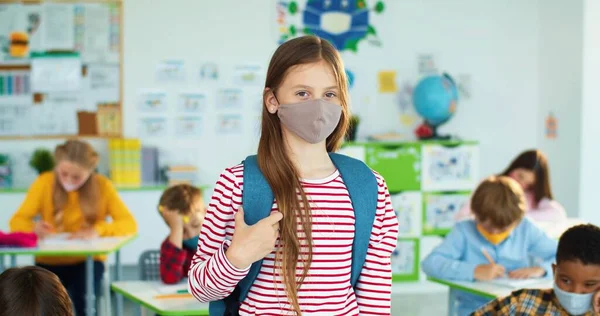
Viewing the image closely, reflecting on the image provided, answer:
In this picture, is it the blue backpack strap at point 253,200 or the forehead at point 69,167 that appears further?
the forehead at point 69,167

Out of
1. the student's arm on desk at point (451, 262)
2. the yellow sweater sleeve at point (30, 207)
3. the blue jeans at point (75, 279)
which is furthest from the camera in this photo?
the yellow sweater sleeve at point (30, 207)

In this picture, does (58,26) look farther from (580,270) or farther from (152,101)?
(580,270)

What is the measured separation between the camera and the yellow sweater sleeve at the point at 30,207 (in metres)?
4.97

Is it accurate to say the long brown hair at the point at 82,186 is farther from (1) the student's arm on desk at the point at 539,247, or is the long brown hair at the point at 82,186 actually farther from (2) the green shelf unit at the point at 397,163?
(2) the green shelf unit at the point at 397,163

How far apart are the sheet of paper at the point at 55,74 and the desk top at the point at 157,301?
3.59 meters

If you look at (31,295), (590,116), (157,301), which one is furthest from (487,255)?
(590,116)

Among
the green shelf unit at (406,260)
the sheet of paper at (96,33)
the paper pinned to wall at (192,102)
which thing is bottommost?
the green shelf unit at (406,260)

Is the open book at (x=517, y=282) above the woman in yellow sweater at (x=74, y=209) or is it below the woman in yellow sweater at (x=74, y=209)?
below

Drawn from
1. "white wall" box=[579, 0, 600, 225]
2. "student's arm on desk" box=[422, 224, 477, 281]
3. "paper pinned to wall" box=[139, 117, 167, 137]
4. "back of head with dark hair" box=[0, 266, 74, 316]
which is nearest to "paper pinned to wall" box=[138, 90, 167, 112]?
"paper pinned to wall" box=[139, 117, 167, 137]

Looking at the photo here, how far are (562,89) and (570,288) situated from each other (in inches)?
198

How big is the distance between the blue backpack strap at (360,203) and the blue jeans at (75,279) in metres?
3.27

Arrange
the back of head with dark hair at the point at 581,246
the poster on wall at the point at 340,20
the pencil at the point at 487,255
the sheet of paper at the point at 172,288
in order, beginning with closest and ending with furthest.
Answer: the back of head with dark hair at the point at 581,246, the sheet of paper at the point at 172,288, the pencil at the point at 487,255, the poster on wall at the point at 340,20

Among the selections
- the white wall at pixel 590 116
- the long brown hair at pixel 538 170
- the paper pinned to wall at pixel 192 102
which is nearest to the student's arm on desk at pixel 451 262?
the long brown hair at pixel 538 170

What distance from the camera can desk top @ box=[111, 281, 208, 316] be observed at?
3.31 m
